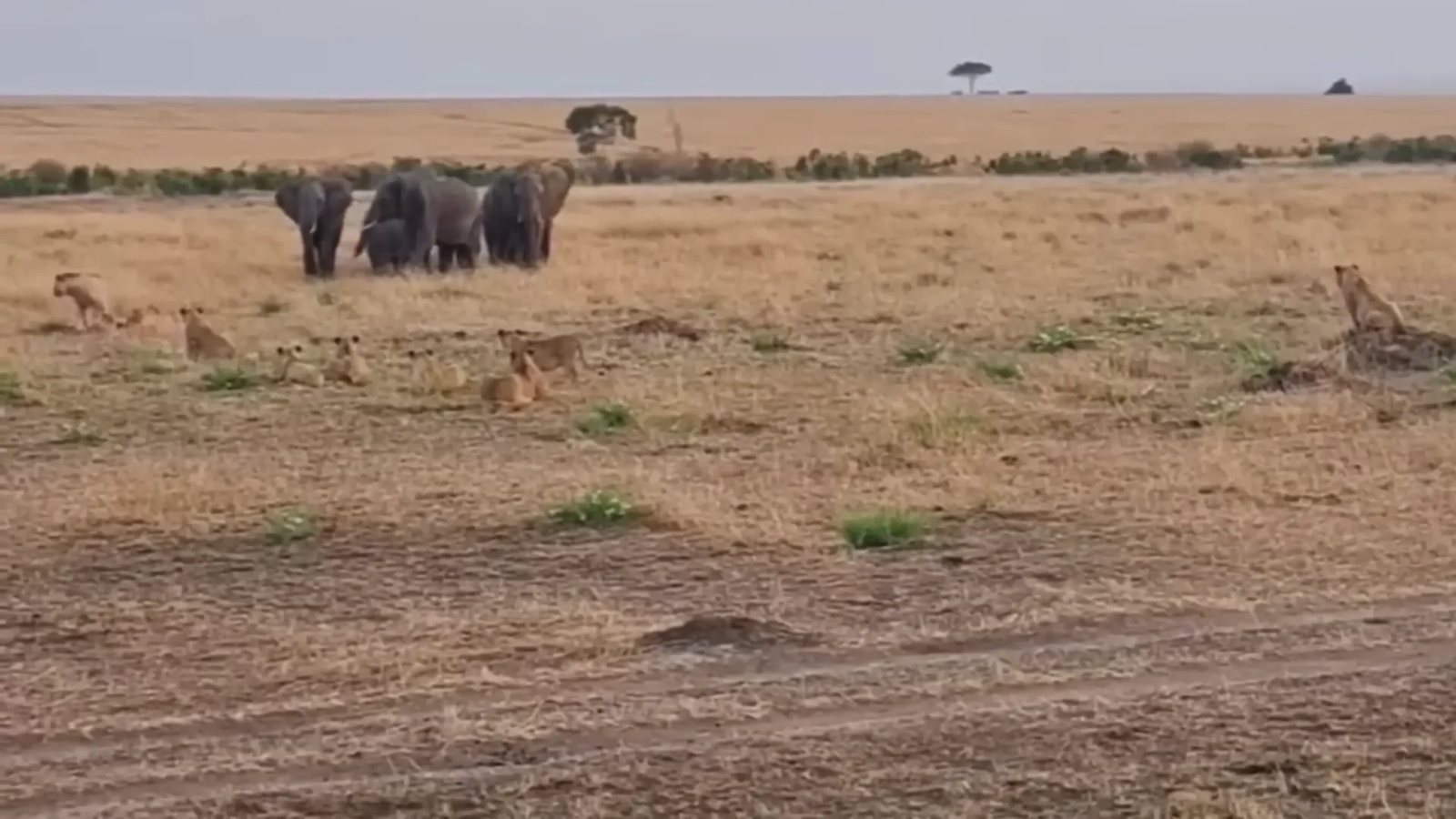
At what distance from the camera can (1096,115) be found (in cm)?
9419

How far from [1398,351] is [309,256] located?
11.0m

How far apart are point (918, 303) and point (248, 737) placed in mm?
10824

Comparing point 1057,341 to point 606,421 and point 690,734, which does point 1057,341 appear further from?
point 690,734

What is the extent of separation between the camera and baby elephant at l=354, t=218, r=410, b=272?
19641 millimetres

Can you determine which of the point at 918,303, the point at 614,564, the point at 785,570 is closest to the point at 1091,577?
the point at 785,570

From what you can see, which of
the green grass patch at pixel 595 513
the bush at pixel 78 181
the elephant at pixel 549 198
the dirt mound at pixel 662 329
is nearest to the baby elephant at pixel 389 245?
the elephant at pixel 549 198

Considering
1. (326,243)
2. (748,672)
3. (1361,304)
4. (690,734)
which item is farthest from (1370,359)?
(326,243)

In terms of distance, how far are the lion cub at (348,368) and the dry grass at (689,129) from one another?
36.5 metres

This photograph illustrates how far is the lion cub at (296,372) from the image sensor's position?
1212 cm

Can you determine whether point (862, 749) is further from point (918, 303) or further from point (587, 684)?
point (918, 303)

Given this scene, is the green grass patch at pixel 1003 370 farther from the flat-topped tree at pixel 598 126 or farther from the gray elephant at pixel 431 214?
the flat-topped tree at pixel 598 126

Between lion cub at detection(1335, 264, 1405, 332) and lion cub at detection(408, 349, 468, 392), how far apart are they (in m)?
5.47

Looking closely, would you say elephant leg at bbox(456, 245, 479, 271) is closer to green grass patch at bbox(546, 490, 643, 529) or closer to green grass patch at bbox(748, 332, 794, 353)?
green grass patch at bbox(748, 332, 794, 353)

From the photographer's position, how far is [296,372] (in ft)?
40.0
